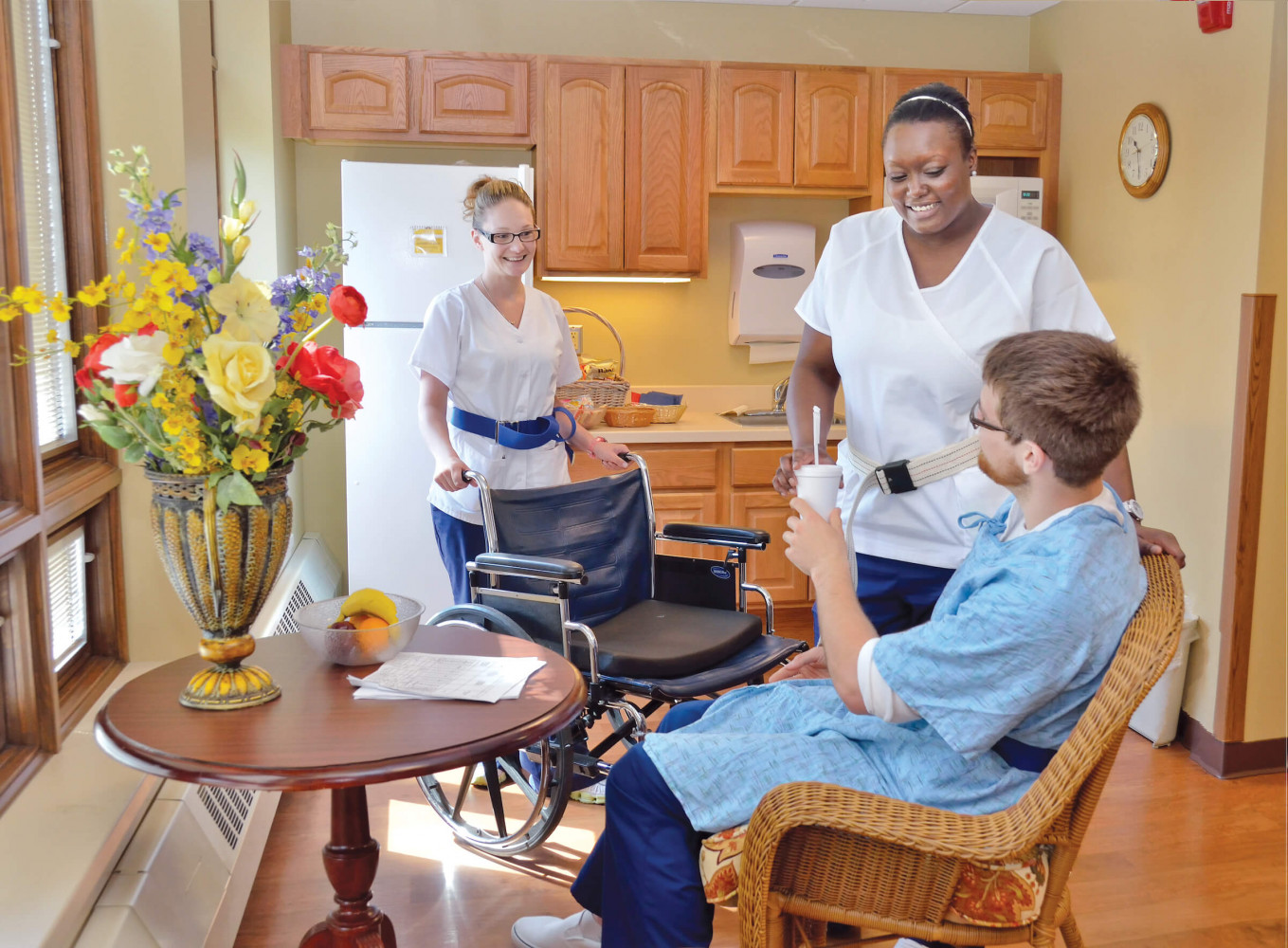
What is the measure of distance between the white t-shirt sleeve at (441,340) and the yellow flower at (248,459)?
126 cm

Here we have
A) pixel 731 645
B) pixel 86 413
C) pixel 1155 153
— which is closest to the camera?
pixel 86 413

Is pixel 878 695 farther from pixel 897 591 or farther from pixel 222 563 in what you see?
pixel 222 563

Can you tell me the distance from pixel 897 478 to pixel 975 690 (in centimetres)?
60

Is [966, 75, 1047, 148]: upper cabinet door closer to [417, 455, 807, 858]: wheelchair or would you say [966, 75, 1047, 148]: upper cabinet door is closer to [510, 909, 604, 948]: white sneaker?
[417, 455, 807, 858]: wheelchair

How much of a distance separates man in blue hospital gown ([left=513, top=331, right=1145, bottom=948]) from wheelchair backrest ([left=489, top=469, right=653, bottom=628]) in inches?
39.1

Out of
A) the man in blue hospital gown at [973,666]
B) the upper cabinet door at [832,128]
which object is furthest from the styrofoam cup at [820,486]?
the upper cabinet door at [832,128]

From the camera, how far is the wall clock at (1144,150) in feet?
11.5

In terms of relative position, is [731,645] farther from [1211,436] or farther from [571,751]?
[1211,436]

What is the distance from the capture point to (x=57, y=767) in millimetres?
1935

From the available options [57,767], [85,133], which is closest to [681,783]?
[57,767]

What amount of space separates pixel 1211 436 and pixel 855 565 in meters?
1.81

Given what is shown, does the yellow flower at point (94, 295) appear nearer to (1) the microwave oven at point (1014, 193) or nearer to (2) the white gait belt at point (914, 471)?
(2) the white gait belt at point (914, 471)

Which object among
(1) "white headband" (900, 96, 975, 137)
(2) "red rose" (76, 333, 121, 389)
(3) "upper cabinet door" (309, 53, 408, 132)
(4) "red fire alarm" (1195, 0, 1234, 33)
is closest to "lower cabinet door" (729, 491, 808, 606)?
(3) "upper cabinet door" (309, 53, 408, 132)

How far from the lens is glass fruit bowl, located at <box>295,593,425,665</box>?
172 centimetres
